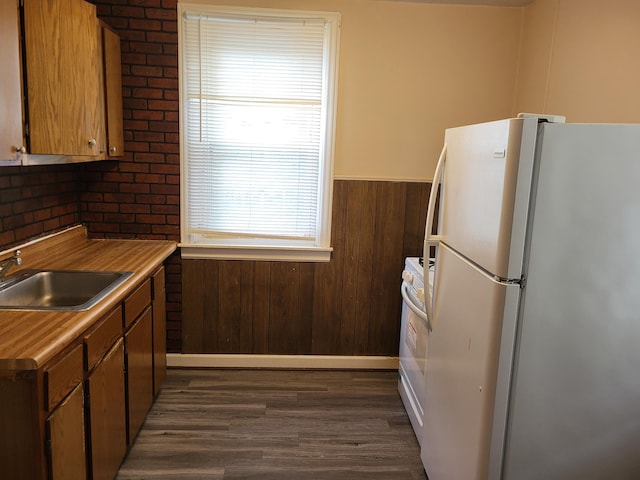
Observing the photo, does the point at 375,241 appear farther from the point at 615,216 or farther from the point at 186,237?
the point at 615,216

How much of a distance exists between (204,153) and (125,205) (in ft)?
2.05

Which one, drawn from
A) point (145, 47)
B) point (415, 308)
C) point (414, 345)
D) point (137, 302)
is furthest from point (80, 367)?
point (145, 47)

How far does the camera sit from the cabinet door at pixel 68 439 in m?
1.62

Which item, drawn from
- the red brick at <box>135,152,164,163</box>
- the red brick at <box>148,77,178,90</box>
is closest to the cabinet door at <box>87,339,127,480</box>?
the red brick at <box>135,152,164,163</box>

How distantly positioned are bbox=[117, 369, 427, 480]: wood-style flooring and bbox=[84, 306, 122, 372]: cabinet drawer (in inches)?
30.1

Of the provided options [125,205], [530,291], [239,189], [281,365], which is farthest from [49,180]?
[530,291]

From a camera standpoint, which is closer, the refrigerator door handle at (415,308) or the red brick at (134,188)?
the refrigerator door handle at (415,308)

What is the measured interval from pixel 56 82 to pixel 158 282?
1.22 meters

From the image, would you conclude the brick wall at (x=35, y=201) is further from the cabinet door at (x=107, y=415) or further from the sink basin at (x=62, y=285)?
the cabinet door at (x=107, y=415)

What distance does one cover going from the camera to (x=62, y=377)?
1664 mm

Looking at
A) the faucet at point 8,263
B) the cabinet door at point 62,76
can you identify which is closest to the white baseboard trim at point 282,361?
the faucet at point 8,263

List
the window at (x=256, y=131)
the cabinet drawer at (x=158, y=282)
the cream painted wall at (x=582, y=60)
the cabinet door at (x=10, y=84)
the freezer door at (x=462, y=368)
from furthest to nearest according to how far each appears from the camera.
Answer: the window at (x=256, y=131), the cabinet drawer at (x=158, y=282), the cream painted wall at (x=582, y=60), the cabinet door at (x=10, y=84), the freezer door at (x=462, y=368)

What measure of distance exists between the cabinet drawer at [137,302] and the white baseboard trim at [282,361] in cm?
94

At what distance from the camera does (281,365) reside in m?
3.58
